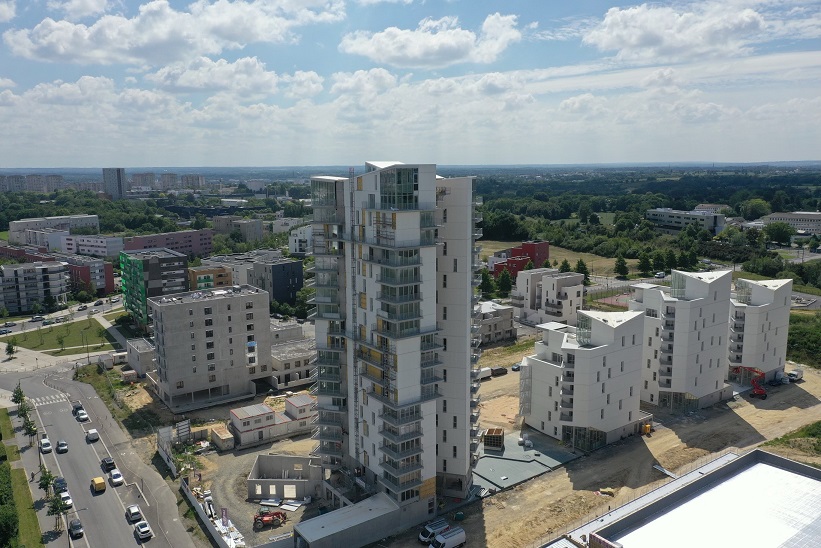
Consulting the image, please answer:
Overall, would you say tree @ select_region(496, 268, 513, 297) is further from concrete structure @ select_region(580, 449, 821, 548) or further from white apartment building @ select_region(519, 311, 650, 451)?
concrete structure @ select_region(580, 449, 821, 548)

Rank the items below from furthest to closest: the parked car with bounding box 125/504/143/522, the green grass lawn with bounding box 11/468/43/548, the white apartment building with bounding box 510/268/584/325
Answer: the white apartment building with bounding box 510/268/584/325 < the parked car with bounding box 125/504/143/522 < the green grass lawn with bounding box 11/468/43/548

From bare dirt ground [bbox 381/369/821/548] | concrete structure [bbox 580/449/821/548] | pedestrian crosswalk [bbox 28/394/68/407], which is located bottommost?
pedestrian crosswalk [bbox 28/394/68/407]

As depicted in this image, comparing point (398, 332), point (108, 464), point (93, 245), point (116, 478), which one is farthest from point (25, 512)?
point (93, 245)

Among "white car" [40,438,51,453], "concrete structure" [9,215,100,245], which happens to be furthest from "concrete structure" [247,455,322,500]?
"concrete structure" [9,215,100,245]

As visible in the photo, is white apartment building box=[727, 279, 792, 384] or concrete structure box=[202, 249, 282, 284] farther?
concrete structure box=[202, 249, 282, 284]

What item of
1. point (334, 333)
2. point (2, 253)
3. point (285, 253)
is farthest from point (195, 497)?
point (2, 253)

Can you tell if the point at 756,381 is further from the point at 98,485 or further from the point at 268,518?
the point at 98,485
